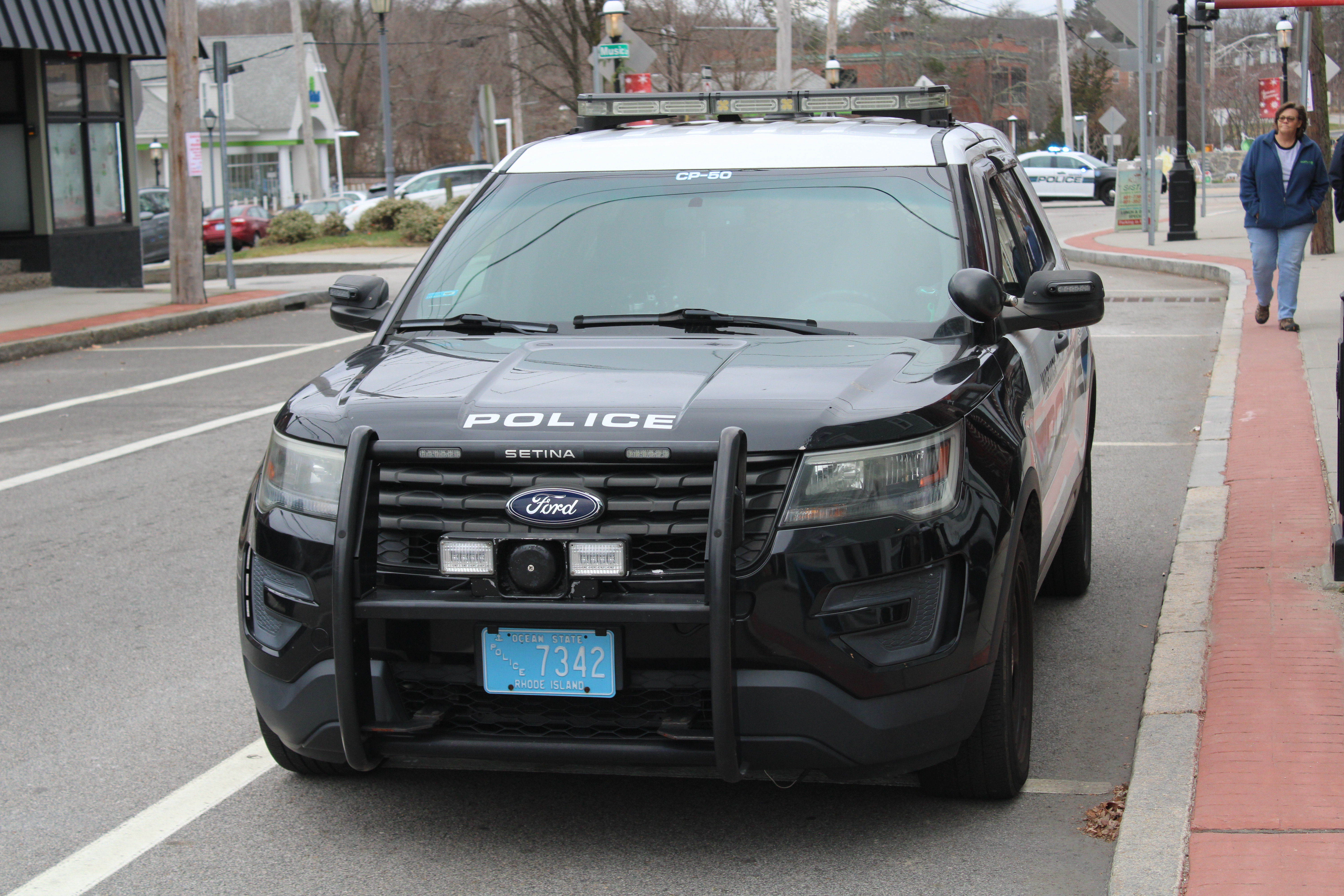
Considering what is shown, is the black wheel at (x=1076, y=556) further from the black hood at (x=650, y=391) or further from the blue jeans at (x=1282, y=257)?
the blue jeans at (x=1282, y=257)

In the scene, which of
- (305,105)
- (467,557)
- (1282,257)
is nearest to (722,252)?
(467,557)

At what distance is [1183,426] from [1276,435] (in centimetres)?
153

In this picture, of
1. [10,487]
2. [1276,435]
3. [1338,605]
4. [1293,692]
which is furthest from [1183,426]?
[10,487]

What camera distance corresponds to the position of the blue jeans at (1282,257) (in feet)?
45.5

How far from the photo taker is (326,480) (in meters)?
3.86

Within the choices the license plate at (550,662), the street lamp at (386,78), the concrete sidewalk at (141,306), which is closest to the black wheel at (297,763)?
the license plate at (550,662)

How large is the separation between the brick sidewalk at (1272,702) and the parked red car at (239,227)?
35648mm

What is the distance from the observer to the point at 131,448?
1041 centimetres

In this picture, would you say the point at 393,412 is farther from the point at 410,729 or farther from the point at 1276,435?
the point at 1276,435

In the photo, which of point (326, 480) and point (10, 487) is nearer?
point (326, 480)

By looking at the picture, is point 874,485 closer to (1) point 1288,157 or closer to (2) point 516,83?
(1) point 1288,157

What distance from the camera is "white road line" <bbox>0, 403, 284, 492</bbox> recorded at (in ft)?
31.0

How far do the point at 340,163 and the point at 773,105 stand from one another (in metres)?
66.3

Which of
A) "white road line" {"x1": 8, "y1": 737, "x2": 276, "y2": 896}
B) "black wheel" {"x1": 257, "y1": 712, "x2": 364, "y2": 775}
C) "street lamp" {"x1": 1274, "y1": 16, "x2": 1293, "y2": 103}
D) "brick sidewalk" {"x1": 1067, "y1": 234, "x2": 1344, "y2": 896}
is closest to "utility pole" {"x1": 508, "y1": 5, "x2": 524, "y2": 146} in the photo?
"street lamp" {"x1": 1274, "y1": 16, "x2": 1293, "y2": 103}
